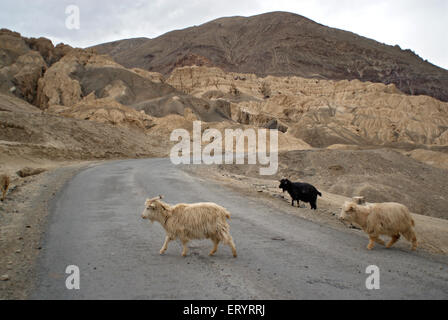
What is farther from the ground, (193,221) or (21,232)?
(193,221)

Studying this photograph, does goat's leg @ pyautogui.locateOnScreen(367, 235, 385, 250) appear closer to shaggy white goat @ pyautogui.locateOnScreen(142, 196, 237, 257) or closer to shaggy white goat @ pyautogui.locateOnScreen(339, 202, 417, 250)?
shaggy white goat @ pyautogui.locateOnScreen(339, 202, 417, 250)

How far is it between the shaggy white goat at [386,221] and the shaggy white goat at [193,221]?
347cm

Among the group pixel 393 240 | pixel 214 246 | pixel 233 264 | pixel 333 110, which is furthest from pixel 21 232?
pixel 333 110

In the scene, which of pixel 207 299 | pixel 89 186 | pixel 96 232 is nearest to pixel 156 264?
pixel 207 299

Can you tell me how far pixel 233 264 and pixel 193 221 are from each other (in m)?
1.18

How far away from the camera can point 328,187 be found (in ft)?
92.5

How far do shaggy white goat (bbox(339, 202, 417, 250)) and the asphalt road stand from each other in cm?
37

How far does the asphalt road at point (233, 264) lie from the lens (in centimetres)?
554

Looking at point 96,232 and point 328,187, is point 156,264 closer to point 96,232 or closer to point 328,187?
point 96,232

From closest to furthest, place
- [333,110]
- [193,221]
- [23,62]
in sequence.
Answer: [193,221] < [23,62] < [333,110]

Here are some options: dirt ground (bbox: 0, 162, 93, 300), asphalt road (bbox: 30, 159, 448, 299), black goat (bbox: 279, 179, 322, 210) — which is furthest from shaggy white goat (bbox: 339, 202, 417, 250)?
dirt ground (bbox: 0, 162, 93, 300)

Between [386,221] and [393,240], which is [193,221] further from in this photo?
[393,240]

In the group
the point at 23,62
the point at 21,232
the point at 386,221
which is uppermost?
the point at 23,62

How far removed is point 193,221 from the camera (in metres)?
7.11
